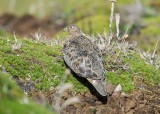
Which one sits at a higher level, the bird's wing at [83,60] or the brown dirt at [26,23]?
the bird's wing at [83,60]

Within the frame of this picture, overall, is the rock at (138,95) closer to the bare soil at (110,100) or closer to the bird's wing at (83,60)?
the bare soil at (110,100)

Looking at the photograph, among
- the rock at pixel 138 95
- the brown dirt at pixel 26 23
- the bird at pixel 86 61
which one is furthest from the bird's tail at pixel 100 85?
the brown dirt at pixel 26 23

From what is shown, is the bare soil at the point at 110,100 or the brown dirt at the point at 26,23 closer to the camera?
the bare soil at the point at 110,100

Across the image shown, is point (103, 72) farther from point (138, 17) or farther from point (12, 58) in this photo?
point (138, 17)

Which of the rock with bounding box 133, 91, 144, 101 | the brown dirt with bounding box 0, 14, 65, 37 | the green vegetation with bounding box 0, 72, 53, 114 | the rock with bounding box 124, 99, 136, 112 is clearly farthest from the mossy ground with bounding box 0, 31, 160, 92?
the brown dirt with bounding box 0, 14, 65, 37

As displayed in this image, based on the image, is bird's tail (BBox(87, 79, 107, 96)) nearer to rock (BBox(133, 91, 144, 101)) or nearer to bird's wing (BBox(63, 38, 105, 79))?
bird's wing (BBox(63, 38, 105, 79))

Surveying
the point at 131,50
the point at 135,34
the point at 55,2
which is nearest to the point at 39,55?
the point at 131,50

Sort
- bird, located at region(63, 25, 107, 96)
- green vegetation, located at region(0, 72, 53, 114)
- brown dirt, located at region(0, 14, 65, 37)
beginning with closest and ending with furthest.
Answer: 1. green vegetation, located at region(0, 72, 53, 114)
2. bird, located at region(63, 25, 107, 96)
3. brown dirt, located at region(0, 14, 65, 37)

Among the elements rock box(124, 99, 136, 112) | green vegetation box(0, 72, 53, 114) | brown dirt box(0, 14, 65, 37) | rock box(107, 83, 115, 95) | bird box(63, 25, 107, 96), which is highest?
green vegetation box(0, 72, 53, 114)
